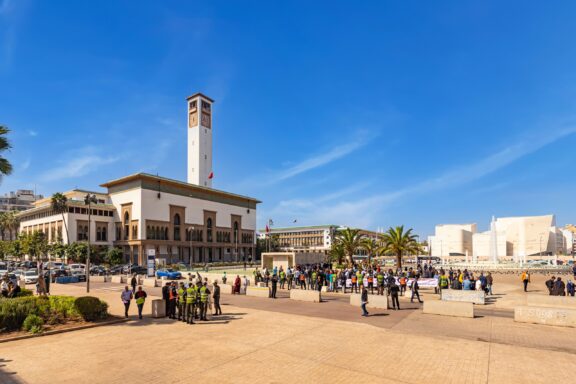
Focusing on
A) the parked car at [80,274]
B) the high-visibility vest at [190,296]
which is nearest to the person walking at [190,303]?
the high-visibility vest at [190,296]

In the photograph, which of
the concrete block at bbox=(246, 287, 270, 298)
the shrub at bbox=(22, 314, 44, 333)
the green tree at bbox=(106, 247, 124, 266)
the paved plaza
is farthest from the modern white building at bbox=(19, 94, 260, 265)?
the paved plaza

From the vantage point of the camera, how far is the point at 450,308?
17.5 m

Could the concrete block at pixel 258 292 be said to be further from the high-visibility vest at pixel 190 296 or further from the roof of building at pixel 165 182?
the roof of building at pixel 165 182

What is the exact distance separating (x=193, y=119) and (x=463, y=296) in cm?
8878

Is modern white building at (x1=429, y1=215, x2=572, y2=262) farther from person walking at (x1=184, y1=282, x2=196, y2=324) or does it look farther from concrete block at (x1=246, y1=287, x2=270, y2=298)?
person walking at (x1=184, y1=282, x2=196, y2=324)

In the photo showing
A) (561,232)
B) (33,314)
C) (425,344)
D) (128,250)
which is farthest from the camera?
(561,232)

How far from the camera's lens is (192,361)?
33.6 ft

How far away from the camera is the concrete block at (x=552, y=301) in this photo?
19.3m

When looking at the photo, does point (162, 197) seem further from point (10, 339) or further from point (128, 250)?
point (10, 339)

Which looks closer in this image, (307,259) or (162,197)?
(307,259)

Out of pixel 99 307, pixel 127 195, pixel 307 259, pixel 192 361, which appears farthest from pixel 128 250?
pixel 192 361

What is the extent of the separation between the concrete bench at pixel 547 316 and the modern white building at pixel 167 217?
62.1 m

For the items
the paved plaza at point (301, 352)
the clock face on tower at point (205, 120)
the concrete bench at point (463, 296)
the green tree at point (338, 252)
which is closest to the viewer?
the paved plaza at point (301, 352)

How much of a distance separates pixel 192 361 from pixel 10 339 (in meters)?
6.95
